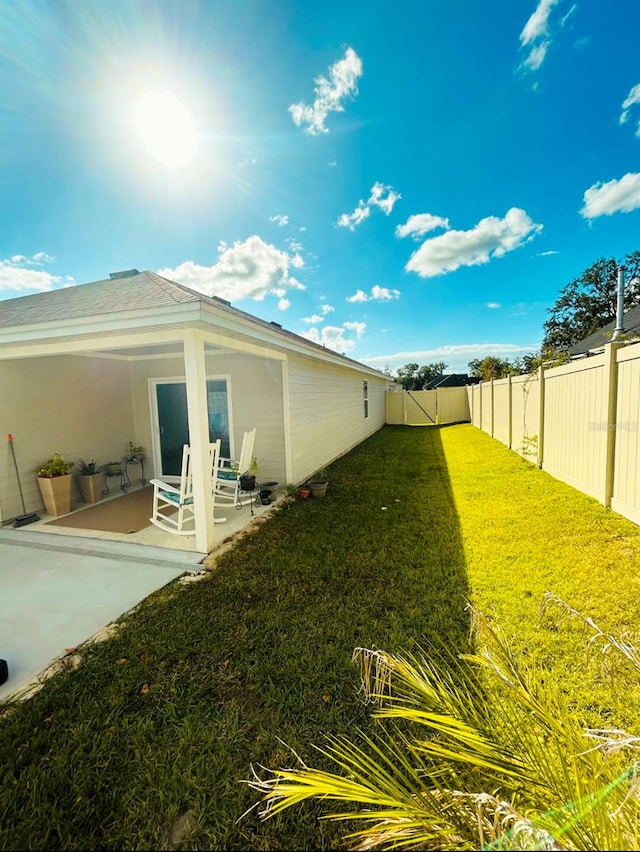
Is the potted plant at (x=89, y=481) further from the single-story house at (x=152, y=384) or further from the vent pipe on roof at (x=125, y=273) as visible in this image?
the vent pipe on roof at (x=125, y=273)

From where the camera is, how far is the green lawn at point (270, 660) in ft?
4.99

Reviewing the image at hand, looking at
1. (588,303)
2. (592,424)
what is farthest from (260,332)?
(588,303)

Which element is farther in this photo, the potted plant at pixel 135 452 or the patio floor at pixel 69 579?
the potted plant at pixel 135 452

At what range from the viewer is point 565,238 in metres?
14.1

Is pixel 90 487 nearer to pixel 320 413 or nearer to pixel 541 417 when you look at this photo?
pixel 320 413

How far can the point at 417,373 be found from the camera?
54844 millimetres

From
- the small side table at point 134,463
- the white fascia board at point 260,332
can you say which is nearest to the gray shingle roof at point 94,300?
the white fascia board at point 260,332

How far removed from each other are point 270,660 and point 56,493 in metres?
4.78

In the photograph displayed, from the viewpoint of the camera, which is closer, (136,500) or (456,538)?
(456,538)

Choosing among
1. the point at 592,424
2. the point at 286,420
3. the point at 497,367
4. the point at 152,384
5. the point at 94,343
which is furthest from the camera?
the point at 497,367

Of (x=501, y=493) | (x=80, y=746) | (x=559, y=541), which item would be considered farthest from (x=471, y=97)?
(x=80, y=746)

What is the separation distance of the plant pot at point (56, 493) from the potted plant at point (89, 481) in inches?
18.9

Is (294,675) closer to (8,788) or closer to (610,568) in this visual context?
(8,788)

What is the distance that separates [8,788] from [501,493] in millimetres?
6357
